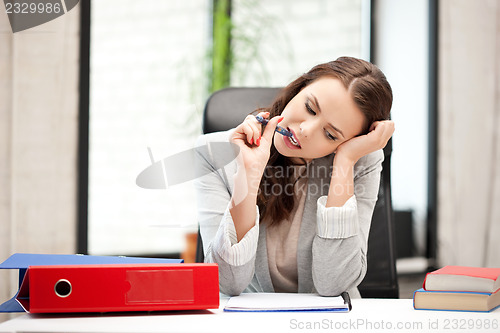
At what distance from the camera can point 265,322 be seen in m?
0.81

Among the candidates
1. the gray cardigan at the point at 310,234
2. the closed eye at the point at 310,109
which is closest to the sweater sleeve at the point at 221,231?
the gray cardigan at the point at 310,234

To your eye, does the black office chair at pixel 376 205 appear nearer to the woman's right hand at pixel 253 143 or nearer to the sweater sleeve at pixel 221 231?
the sweater sleeve at pixel 221 231

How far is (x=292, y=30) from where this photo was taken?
2705 millimetres

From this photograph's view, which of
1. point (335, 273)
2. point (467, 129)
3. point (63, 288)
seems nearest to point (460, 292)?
point (335, 273)

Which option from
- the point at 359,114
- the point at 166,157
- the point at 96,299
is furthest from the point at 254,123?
the point at 166,157

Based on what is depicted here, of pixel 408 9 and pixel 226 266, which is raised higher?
pixel 408 9

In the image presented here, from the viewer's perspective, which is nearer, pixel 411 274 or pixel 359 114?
pixel 359 114

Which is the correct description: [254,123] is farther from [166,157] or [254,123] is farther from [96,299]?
[166,157]

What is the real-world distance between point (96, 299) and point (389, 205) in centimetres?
88

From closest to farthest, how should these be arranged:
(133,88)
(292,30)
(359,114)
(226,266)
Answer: (226,266)
(359,114)
(133,88)
(292,30)

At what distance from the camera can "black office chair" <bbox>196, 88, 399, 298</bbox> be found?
1.35 m

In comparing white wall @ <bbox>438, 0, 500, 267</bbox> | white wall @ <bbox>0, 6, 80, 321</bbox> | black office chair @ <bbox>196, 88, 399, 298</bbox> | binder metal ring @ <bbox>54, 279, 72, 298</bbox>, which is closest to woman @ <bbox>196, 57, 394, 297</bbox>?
black office chair @ <bbox>196, 88, 399, 298</bbox>

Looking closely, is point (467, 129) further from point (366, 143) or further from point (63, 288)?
point (63, 288)

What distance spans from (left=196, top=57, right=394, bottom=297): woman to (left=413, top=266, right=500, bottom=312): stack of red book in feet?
0.67
